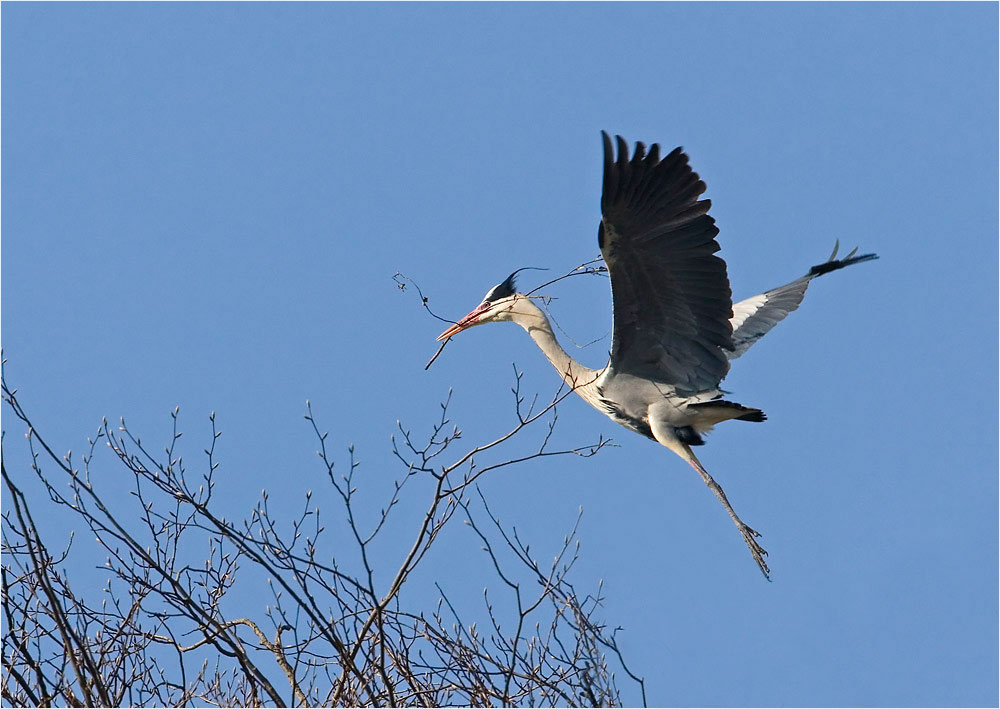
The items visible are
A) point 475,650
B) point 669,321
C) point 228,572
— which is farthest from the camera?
point 669,321

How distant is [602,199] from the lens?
17.6 feet

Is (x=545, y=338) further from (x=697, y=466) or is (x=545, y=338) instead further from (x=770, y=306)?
(x=770, y=306)

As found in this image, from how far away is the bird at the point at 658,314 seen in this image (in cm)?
535

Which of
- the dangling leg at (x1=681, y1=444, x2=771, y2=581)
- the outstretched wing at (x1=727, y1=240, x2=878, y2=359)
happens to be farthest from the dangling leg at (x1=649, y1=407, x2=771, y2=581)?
the outstretched wing at (x1=727, y1=240, x2=878, y2=359)

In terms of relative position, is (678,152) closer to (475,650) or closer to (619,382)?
(619,382)

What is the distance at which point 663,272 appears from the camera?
5.63 m

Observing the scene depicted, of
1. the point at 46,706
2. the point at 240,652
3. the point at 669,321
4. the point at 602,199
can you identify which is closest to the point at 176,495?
the point at 240,652

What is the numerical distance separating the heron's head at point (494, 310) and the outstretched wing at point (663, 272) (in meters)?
0.93

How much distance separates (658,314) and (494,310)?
1.28 meters

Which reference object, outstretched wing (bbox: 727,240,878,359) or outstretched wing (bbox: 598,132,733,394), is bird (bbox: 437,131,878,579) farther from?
outstretched wing (bbox: 727,240,878,359)

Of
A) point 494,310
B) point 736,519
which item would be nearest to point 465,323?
point 494,310

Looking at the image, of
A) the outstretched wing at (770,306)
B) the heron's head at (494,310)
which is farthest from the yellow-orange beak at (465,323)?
the outstretched wing at (770,306)

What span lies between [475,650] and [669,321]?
236 cm

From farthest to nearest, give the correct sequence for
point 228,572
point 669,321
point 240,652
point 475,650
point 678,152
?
1. point 669,321
2. point 678,152
3. point 228,572
4. point 475,650
5. point 240,652
